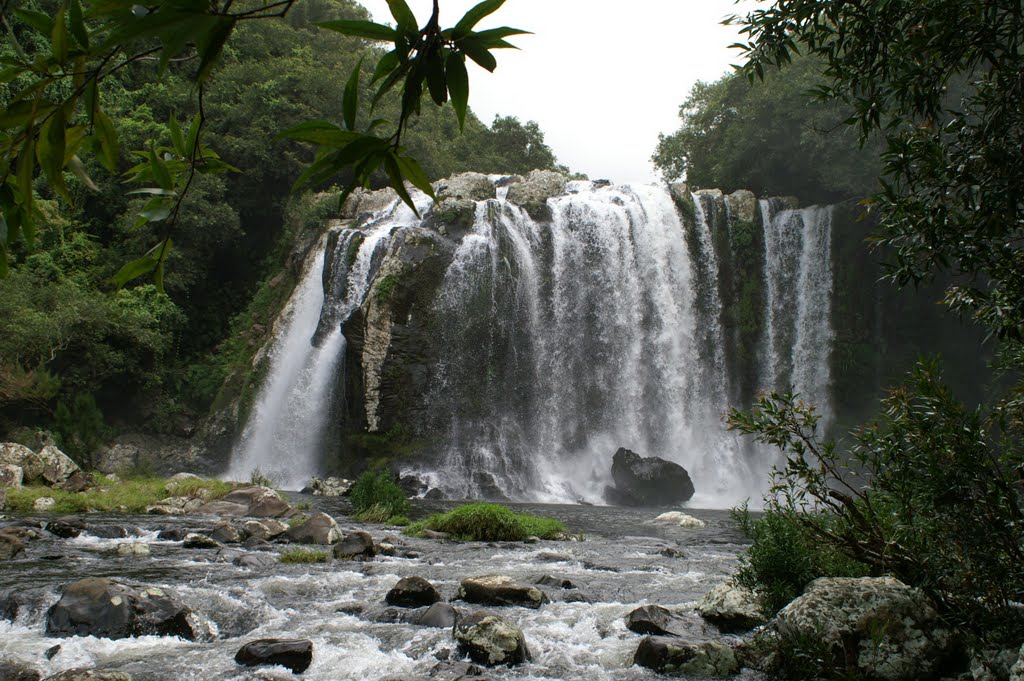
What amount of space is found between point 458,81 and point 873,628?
4.56 m

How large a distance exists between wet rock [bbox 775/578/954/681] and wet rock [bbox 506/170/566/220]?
21.5 m

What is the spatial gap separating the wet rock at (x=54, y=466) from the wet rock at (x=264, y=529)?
7177 millimetres

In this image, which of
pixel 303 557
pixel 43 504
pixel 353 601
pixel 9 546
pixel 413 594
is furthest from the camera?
pixel 43 504

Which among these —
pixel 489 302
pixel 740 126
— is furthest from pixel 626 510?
pixel 740 126

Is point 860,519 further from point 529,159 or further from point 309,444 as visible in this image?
point 529,159

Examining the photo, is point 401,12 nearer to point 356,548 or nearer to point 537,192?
point 356,548

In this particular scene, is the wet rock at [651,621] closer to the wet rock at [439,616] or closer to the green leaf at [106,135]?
the wet rock at [439,616]

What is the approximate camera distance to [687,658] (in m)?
5.22

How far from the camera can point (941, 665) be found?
459 centimetres

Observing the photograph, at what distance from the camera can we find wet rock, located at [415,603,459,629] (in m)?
6.16

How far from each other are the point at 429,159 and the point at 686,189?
12.7 m

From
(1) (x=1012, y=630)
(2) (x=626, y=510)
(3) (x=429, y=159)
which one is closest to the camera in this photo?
(1) (x=1012, y=630)

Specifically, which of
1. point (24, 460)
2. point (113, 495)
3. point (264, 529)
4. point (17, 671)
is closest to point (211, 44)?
point (17, 671)

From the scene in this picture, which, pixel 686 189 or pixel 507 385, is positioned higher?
pixel 686 189
